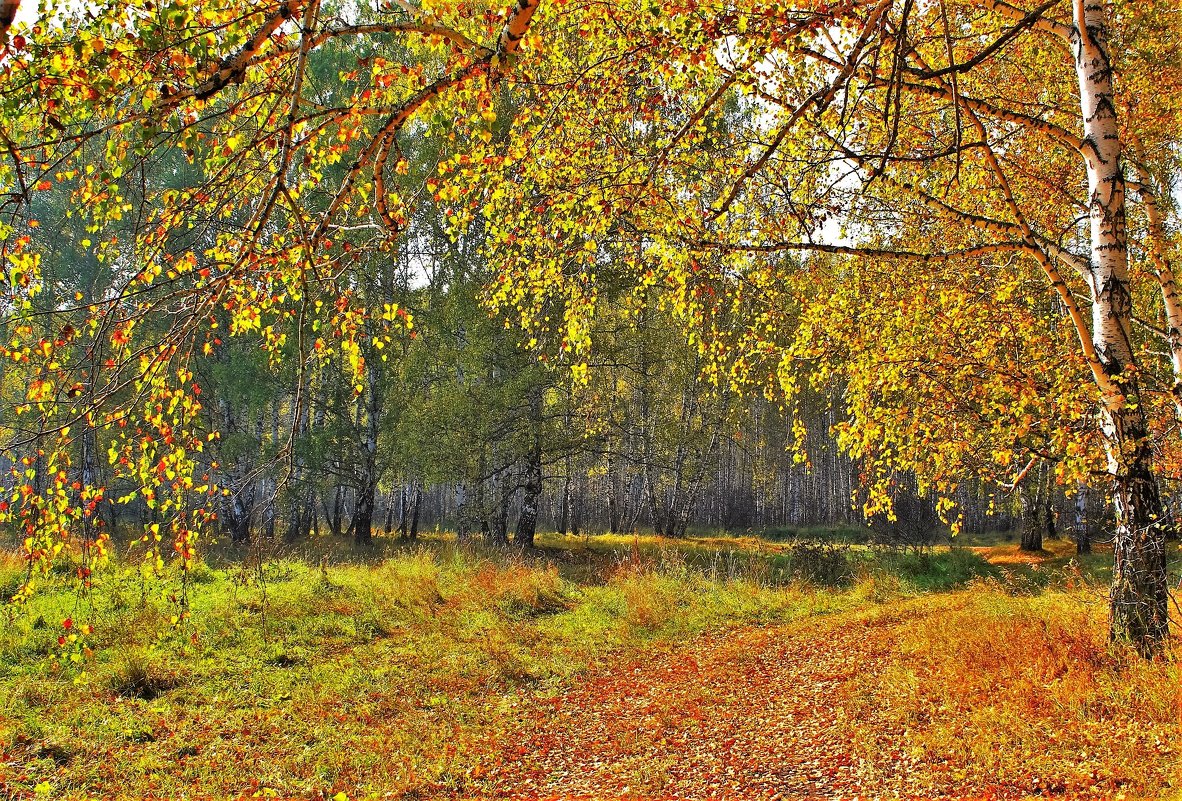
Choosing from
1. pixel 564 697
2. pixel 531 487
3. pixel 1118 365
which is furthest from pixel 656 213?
pixel 531 487

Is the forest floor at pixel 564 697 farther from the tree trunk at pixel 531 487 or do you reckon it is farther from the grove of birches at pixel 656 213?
the tree trunk at pixel 531 487

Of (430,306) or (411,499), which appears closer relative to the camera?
(430,306)

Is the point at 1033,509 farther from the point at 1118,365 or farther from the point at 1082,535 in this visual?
the point at 1118,365

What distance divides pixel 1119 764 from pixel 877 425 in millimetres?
3459

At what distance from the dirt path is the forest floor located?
1.0 inches

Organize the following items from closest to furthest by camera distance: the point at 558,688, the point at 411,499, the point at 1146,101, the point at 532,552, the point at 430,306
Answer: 1. the point at 558,688
2. the point at 1146,101
3. the point at 532,552
4. the point at 430,306
5. the point at 411,499

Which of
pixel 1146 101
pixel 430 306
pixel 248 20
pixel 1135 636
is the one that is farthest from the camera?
pixel 430 306

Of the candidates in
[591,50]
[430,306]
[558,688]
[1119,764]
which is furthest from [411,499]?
[1119,764]

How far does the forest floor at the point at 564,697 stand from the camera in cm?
448

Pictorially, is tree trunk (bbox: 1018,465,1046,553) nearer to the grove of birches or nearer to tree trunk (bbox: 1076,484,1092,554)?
tree trunk (bbox: 1076,484,1092,554)

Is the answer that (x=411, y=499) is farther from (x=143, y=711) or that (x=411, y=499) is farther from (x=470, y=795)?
(x=470, y=795)

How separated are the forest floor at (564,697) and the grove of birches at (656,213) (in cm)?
120

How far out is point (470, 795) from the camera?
4562 mm

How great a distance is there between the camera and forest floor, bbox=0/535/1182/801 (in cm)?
448
